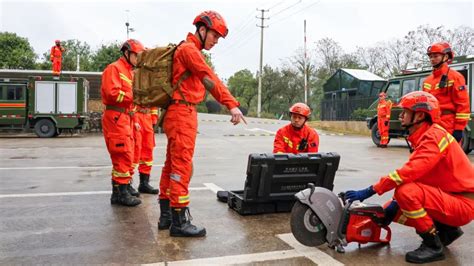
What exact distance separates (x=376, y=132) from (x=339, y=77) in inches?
527

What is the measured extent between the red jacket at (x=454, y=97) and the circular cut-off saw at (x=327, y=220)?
117 inches

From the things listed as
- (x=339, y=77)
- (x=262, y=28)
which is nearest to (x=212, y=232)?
(x=339, y=77)

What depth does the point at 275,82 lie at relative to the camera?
5197cm

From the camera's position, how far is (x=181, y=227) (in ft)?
13.6

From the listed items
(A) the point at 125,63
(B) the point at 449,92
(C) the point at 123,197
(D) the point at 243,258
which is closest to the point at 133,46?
(A) the point at 125,63

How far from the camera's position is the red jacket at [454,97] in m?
5.96

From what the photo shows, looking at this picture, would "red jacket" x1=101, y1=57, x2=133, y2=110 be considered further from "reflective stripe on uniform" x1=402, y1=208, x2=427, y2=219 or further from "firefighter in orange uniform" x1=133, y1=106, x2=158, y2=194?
"reflective stripe on uniform" x1=402, y1=208, x2=427, y2=219

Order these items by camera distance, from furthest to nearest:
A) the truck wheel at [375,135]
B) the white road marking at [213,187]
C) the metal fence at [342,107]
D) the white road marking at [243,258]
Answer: the metal fence at [342,107]
the truck wheel at [375,135]
the white road marking at [213,187]
the white road marking at [243,258]

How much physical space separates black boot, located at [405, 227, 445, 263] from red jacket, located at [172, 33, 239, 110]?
6.11 feet

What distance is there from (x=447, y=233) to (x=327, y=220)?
1.07m

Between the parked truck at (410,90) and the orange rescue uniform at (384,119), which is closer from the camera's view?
the parked truck at (410,90)

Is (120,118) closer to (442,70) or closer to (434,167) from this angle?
(434,167)

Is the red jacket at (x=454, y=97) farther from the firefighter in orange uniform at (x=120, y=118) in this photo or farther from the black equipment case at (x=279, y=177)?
the firefighter in orange uniform at (x=120, y=118)

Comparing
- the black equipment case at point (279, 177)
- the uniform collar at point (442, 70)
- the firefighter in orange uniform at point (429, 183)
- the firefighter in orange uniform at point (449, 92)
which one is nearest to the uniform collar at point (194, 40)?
the black equipment case at point (279, 177)
